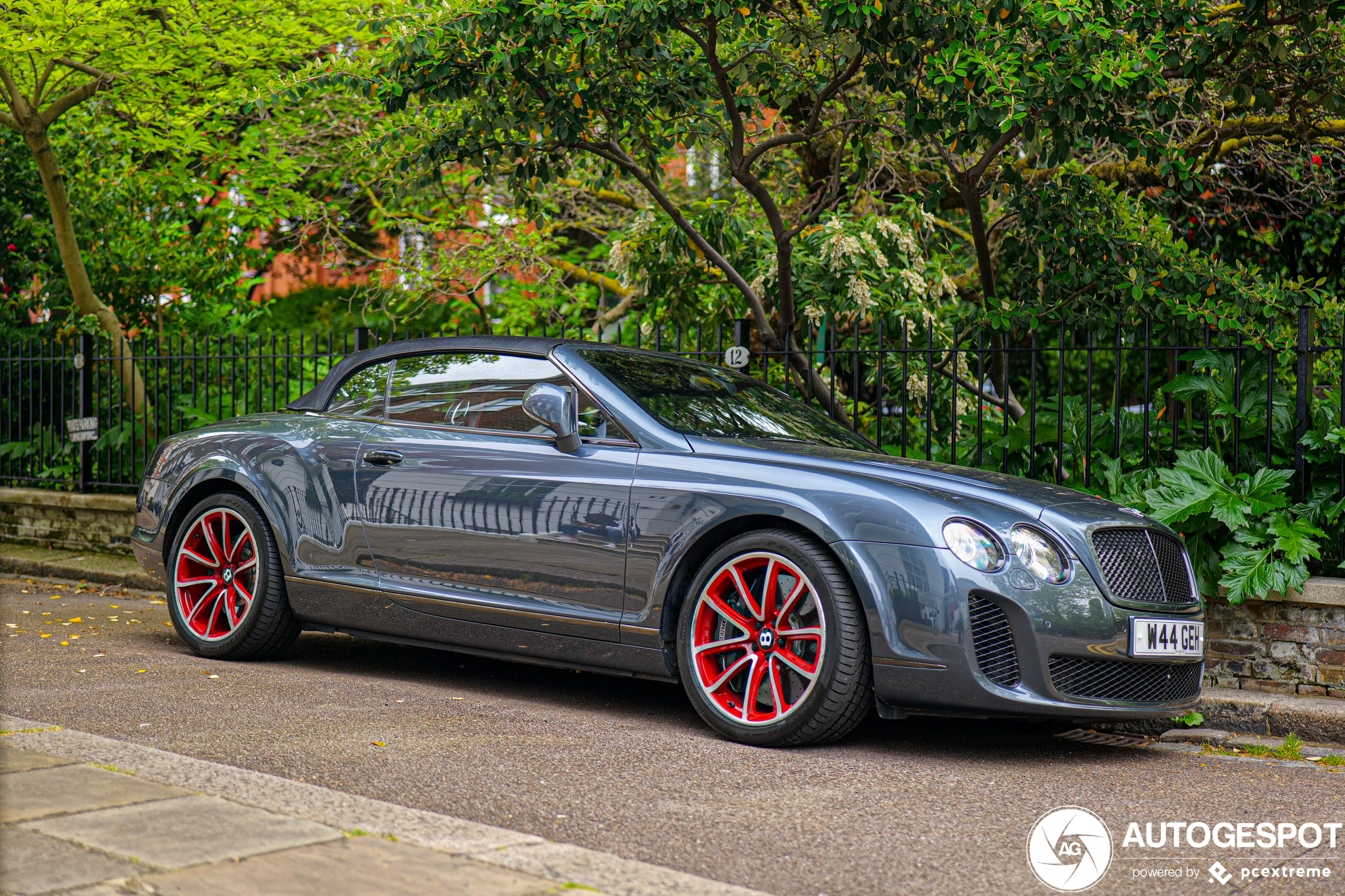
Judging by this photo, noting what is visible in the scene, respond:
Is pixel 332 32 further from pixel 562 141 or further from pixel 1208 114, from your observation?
pixel 1208 114

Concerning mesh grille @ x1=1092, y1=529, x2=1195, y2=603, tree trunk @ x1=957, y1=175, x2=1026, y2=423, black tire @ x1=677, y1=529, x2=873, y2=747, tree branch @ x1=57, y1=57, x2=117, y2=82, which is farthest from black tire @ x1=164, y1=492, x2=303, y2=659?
tree branch @ x1=57, y1=57, x2=117, y2=82

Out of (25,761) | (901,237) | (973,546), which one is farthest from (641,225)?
(25,761)

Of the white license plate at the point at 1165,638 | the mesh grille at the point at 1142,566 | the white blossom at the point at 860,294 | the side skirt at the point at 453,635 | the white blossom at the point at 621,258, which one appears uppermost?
the white blossom at the point at 621,258

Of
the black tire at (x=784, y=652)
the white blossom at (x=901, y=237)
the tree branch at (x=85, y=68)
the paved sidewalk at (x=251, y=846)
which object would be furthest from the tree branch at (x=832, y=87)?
the tree branch at (x=85, y=68)

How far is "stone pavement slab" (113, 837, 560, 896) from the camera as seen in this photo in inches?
114

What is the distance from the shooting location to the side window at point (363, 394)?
20.5ft

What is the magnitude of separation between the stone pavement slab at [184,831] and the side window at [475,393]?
2.38 m

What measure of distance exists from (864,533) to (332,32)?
8048 millimetres

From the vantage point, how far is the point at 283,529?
6.16 metres

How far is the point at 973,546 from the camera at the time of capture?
4.61m

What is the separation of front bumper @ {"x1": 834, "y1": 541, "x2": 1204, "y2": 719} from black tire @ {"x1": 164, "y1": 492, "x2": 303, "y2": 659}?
298 centimetres

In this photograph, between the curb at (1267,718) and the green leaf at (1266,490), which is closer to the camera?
the curb at (1267,718)

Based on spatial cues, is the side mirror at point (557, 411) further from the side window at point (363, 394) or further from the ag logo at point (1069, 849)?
the ag logo at point (1069, 849)

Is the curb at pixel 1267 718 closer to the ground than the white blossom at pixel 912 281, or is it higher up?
closer to the ground
